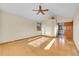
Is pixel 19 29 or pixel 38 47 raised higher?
pixel 19 29

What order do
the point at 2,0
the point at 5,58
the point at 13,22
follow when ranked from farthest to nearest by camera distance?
the point at 13,22, the point at 5,58, the point at 2,0

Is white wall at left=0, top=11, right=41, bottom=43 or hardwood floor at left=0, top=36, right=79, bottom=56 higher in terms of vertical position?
white wall at left=0, top=11, right=41, bottom=43

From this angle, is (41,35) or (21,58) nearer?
(21,58)

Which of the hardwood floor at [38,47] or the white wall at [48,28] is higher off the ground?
the white wall at [48,28]

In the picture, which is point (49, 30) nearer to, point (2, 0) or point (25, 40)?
point (25, 40)

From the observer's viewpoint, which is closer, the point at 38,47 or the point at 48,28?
the point at 48,28

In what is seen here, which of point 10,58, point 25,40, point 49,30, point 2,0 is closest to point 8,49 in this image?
point 25,40

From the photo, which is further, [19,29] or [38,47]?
[38,47]

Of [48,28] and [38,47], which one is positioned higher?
[48,28]

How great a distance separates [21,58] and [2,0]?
48 cm

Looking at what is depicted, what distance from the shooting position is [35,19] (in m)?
1.77

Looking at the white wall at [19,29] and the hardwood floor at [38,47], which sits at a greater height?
the white wall at [19,29]

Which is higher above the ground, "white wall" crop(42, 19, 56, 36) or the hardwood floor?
"white wall" crop(42, 19, 56, 36)

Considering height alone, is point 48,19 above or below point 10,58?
above
